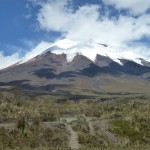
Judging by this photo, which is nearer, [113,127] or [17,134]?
[17,134]

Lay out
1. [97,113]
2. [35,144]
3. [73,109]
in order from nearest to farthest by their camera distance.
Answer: [35,144], [97,113], [73,109]

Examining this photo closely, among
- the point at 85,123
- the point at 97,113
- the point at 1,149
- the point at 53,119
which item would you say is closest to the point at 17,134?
the point at 1,149

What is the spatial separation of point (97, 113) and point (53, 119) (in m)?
12.9

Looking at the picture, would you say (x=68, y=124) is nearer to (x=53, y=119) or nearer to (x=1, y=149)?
(x=53, y=119)

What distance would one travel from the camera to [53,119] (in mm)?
71250

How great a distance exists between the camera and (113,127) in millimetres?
62875

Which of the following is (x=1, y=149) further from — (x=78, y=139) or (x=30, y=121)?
(x=30, y=121)

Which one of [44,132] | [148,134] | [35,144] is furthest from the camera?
[148,134]

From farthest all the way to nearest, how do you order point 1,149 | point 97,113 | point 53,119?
point 97,113 < point 53,119 < point 1,149

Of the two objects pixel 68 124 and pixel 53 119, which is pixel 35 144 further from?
pixel 53 119

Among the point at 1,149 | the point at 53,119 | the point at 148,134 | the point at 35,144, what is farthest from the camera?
the point at 53,119

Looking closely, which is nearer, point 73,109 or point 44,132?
point 44,132

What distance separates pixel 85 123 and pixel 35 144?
492 inches

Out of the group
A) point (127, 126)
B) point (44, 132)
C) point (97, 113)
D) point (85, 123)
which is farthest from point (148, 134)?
point (97, 113)
